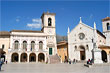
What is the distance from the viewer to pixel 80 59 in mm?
37812

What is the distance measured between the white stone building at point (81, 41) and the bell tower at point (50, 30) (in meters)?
4.62

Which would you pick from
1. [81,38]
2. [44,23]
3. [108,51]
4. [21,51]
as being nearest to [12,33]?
[21,51]

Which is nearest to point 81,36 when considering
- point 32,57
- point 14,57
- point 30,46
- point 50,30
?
point 50,30

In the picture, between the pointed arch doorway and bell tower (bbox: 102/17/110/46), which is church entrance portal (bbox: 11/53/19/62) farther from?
bell tower (bbox: 102/17/110/46)

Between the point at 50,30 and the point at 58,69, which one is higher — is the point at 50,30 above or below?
above

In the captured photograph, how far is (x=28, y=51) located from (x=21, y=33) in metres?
5.35

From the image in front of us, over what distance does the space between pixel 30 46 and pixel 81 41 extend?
1398cm

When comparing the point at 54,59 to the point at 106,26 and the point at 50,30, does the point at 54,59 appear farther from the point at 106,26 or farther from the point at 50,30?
the point at 106,26

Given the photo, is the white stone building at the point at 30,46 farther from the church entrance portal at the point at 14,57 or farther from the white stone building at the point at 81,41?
the white stone building at the point at 81,41

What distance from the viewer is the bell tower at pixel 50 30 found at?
3876 centimetres

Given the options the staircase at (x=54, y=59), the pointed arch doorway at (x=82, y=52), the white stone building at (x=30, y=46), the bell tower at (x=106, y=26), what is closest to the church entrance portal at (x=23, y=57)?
the white stone building at (x=30, y=46)

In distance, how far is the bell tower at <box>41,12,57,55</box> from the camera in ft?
127

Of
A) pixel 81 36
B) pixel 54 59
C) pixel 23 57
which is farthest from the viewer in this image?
pixel 81 36

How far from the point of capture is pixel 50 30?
40.7 meters
